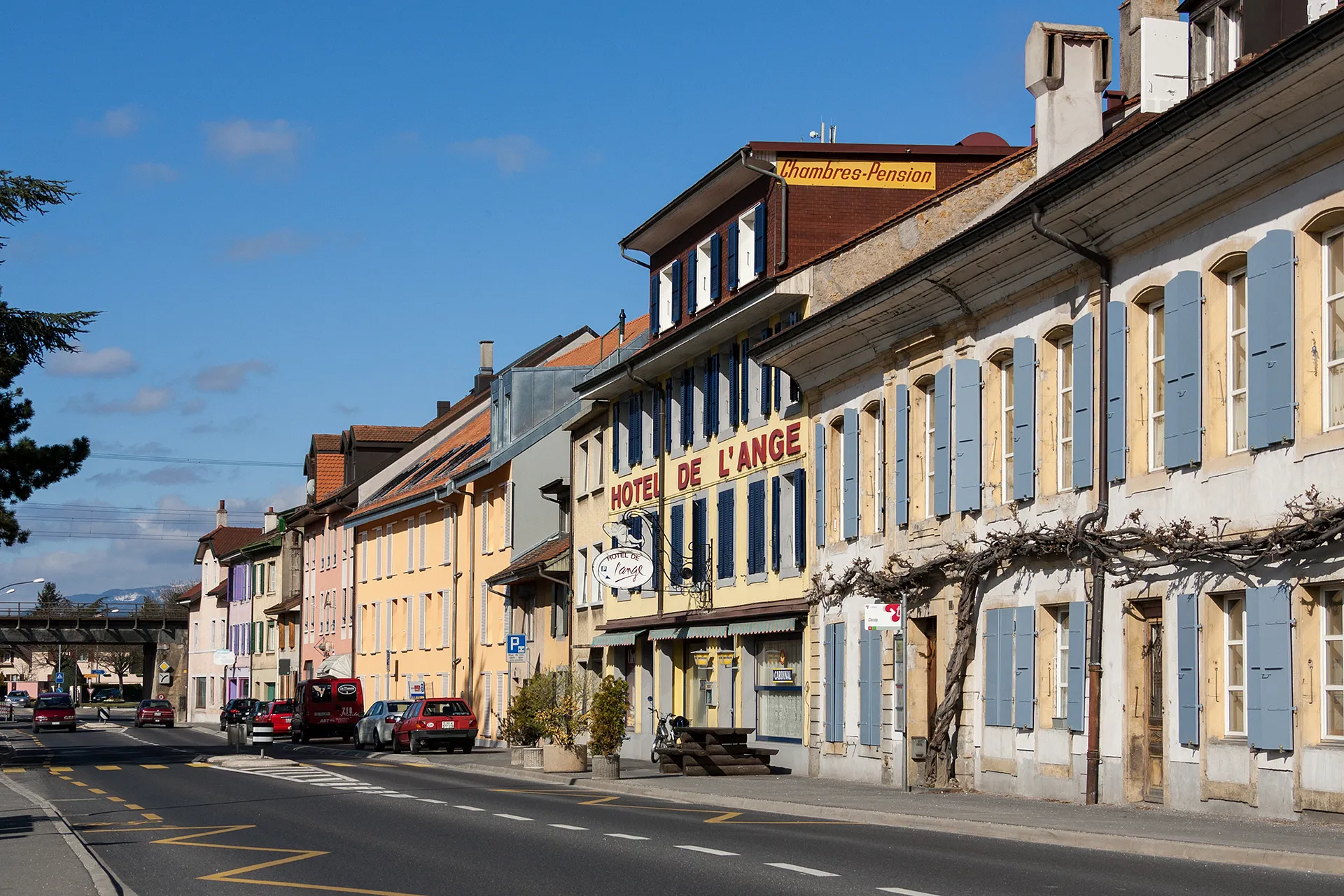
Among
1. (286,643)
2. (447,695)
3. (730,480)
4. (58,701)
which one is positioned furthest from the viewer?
(286,643)

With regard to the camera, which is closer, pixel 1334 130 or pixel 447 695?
pixel 1334 130

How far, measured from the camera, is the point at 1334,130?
698 inches

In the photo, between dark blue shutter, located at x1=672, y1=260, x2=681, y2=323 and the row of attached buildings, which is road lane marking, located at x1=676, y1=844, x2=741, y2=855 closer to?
the row of attached buildings

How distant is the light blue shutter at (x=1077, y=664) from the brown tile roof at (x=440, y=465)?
1486 inches

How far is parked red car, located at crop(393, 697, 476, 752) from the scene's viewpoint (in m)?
47.2

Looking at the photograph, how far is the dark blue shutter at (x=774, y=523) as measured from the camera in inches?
1399

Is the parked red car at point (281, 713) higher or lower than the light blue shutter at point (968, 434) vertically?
lower

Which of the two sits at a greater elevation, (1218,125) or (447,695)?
(1218,125)

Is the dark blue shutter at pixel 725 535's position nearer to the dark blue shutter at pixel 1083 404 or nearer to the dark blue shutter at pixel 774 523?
the dark blue shutter at pixel 774 523

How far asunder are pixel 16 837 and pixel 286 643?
245ft

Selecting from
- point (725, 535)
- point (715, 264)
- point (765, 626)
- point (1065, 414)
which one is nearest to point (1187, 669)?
point (1065, 414)

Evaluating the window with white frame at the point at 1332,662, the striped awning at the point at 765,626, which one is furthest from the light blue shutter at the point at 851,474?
the window with white frame at the point at 1332,662

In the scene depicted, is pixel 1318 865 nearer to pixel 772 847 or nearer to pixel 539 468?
pixel 772 847

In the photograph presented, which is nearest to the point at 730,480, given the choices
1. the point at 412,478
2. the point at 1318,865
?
the point at 1318,865
